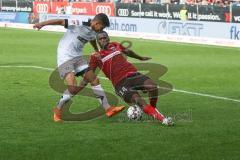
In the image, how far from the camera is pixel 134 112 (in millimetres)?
11141

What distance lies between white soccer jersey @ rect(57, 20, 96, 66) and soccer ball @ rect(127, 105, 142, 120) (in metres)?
1.38

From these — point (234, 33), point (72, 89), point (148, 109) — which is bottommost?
point (234, 33)

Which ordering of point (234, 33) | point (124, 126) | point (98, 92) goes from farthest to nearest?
point (234, 33), point (98, 92), point (124, 126)

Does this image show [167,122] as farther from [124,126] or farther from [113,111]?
[113,111]

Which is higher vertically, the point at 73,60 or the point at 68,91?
the point at 73,60

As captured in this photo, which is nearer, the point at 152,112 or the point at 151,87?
the point at 152,112

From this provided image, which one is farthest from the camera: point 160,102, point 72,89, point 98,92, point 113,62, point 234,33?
point 234,33

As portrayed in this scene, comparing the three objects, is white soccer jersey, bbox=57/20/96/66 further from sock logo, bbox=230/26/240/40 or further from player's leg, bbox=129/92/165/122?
sock logo, bbox=230/26/240/40

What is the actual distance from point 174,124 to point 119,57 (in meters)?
1.47

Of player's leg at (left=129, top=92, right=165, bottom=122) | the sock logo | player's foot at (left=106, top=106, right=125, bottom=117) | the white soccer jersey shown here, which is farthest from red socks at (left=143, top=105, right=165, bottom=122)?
the sock logo

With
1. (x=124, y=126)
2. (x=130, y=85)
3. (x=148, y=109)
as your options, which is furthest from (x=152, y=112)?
(x=130, y=85)

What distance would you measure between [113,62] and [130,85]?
0.49 m

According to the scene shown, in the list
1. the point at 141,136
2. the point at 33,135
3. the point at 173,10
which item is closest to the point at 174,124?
the point at 141,136

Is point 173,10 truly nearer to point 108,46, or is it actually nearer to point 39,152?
point 108,46
